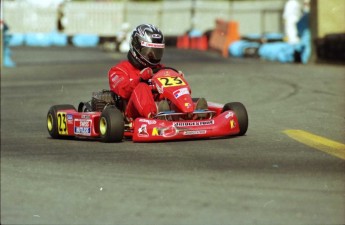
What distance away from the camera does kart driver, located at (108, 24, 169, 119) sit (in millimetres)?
8242

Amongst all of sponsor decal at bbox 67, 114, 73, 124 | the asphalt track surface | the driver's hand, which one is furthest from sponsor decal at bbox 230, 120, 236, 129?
sponsor decal at bbox 67, 114, 73, 124

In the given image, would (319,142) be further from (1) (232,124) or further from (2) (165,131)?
(2) (165,131)

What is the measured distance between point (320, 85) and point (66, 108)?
5196mm

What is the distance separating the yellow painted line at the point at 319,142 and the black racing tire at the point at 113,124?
138cm

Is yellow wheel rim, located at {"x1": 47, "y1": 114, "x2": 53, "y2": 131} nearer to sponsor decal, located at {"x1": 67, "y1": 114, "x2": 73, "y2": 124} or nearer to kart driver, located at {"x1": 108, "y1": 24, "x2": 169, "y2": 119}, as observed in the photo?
sponsor decal, located at {"x1": 67, "y1": 114, "x2": 73, "y2": 124}

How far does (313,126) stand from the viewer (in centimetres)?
891

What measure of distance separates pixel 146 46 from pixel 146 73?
33 centimetres

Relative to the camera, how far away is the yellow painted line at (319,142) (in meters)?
7.46

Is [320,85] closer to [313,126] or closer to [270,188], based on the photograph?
[313,126]

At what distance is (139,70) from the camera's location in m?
8.47

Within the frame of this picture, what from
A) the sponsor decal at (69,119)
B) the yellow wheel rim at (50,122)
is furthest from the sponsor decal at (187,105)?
the yellow wheel rim at (50,122)

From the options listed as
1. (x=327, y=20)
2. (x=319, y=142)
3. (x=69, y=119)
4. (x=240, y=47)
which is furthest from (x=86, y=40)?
(x=319, y=142)

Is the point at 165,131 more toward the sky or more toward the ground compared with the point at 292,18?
more toward the sky

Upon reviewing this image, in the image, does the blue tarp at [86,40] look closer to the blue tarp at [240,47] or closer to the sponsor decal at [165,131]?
the blue tarp at [240,47]
